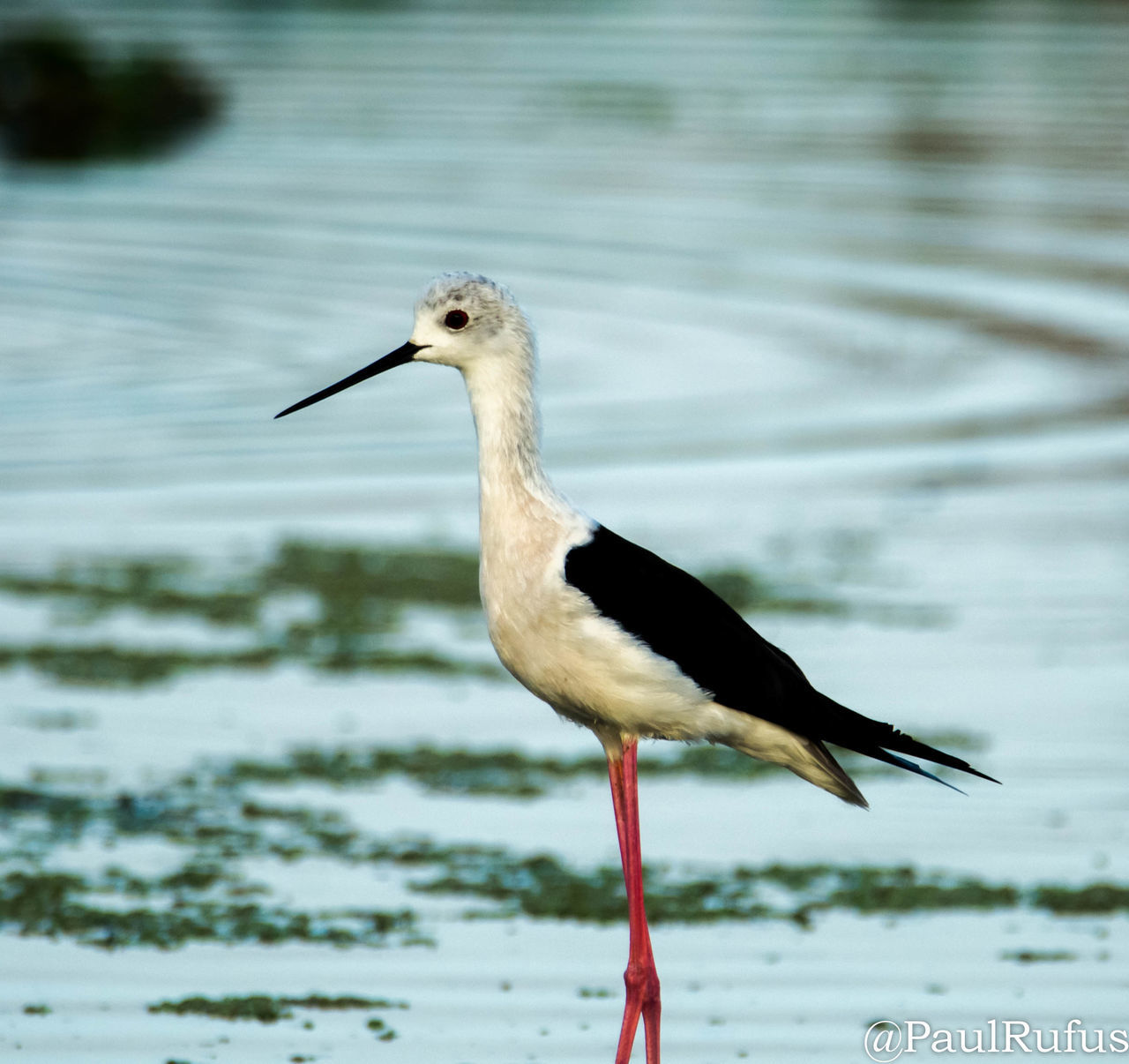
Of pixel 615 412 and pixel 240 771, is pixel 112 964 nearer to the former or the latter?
pixel 240 771

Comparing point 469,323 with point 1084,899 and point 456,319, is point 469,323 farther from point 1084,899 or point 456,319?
point 1084,899

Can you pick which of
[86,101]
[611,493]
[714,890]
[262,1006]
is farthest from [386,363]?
[86,101]

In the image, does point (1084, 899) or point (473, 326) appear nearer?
point (473, 326)

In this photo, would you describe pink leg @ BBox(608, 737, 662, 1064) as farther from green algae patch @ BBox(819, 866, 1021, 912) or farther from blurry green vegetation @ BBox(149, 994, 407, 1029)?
green algae patch @ BBox(819, 866, 1021, 912)

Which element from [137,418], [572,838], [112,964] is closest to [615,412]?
[137,418]

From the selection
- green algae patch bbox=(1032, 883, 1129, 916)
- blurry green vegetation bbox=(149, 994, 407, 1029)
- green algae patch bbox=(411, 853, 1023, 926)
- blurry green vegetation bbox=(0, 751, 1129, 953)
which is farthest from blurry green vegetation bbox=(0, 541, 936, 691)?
blurry green vegetation bbox=(149, 994, 407, 1029)

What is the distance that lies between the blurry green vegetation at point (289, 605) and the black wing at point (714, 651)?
11.5 feet

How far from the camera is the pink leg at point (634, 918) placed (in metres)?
5.28

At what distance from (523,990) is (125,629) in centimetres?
353

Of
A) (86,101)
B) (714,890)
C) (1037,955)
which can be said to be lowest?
(1037,955)

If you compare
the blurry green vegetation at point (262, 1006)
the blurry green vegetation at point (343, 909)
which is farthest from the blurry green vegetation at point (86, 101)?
the blurry green vegetation at point (262, 1006)

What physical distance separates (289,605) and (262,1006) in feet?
12.3

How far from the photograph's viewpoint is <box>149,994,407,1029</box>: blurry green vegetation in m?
5.62

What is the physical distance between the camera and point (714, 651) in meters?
5.01
